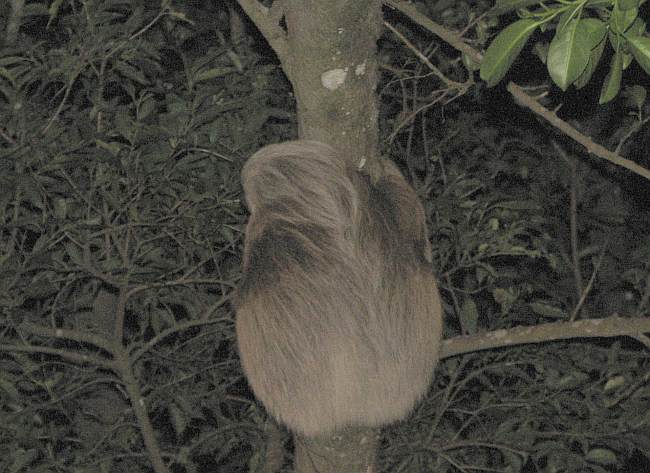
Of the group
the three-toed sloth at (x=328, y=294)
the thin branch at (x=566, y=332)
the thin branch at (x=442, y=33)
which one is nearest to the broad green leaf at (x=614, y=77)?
the thin branch at (x=442, y=33)

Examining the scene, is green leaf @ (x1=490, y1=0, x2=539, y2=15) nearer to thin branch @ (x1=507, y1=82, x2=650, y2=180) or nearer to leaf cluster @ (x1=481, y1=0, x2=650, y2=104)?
leaf cluster @ (x1=481, y1=0, x2=650, y2=104)

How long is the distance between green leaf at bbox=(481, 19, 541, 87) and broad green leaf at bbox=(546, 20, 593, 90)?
0.06 metres

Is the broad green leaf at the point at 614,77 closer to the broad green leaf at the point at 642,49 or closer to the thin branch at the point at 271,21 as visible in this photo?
the broad green leaf at the point at 642,49

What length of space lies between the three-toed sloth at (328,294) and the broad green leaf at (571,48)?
1.18 metres

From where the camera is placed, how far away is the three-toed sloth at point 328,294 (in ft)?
8.77

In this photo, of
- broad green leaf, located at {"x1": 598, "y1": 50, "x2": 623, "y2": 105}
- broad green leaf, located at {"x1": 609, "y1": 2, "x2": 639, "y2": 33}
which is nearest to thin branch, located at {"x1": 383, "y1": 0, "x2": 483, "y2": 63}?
broad green leaf, located at {"x1": 598, "y1": 50, "x2": 623, "y2": 105}

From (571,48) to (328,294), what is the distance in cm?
142

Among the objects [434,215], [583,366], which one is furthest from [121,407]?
[583,366]

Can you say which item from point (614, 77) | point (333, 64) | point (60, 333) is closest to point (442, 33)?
point (333, 64)

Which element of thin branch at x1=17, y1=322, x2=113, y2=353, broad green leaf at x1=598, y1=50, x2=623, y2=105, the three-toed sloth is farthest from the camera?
A: thin branch at x1=17, y1=322, x2=113, y2=353

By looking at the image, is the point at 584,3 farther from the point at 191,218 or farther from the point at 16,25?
the point at 16,25

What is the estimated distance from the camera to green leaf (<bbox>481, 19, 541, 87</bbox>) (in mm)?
1479

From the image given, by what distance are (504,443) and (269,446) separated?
2.95 feet

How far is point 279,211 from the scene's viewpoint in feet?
9.05
